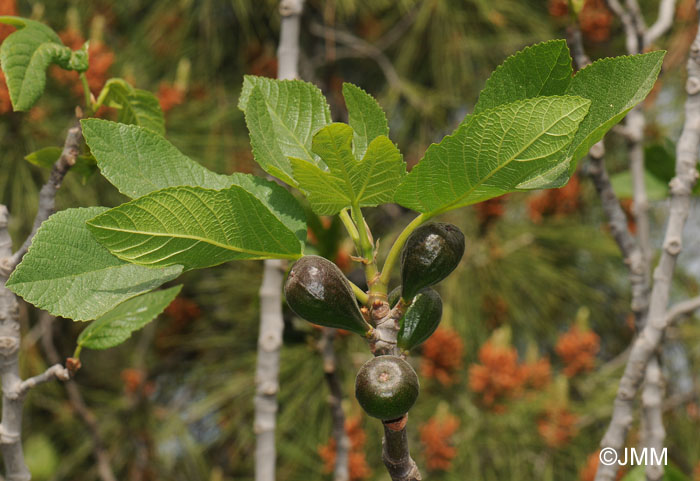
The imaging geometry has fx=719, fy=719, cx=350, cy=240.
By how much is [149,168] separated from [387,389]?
16cm

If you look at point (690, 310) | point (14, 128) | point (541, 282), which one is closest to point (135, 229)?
point (690, 310)

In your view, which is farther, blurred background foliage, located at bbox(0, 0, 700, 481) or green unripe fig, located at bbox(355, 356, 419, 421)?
blurred background foliage, located at bbox(0, 0, 700, 481)

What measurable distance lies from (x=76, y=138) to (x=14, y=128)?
0.98 m

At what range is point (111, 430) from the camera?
1.67 m

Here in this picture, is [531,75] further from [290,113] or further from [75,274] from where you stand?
[75,274]

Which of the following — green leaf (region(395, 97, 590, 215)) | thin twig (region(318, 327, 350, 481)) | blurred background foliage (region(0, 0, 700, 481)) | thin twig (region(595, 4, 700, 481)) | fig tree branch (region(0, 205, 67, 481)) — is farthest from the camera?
blurred background foliage (region(0, 0, 700, 481))

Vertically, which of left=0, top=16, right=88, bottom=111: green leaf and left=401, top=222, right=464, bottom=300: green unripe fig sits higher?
left=0, top=16, right=88, bottom=111: green leaf

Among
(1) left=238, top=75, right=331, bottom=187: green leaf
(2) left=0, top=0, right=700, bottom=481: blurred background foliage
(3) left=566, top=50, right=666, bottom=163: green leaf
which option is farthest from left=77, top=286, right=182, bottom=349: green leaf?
(2) left=0, top=0, right=700, bottom=481: blurred background foliage

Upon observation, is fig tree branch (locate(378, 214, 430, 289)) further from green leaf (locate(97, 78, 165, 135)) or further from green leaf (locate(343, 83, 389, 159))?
green leaf (locate(97, 78, 165, 135))

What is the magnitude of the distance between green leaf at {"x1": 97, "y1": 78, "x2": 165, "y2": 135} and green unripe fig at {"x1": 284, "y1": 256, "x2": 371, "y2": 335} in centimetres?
21

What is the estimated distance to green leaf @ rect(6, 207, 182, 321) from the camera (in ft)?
1.08

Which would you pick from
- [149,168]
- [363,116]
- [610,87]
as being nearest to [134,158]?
[149,168]

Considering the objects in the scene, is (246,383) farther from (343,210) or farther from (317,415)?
(343,210)

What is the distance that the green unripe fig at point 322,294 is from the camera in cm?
32
